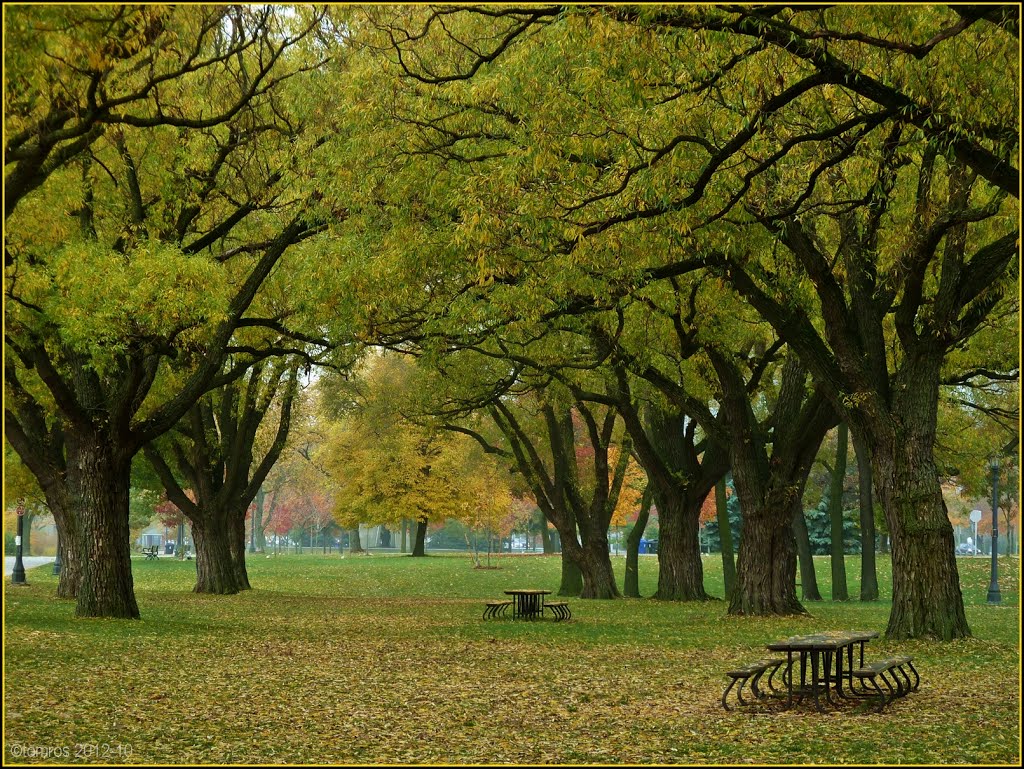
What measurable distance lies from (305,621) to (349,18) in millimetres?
12933

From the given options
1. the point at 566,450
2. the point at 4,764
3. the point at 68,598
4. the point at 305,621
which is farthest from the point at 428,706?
the point at 566,450

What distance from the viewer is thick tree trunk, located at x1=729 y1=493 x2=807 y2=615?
23.3m

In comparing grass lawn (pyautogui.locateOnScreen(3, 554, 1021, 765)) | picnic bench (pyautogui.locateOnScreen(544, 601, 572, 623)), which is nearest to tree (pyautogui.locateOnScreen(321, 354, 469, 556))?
picnic bench (pyautogui.locateOnScreen(544, 601, 572, 623))

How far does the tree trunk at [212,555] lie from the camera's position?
33000mm

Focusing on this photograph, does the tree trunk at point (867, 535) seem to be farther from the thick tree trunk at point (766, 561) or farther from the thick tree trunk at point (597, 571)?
the thick tree trunk at point (766, 561)

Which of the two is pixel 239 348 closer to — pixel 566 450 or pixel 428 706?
pixel 428 706

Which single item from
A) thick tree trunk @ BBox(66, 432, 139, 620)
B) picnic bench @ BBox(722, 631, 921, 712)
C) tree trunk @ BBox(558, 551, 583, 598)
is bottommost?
tree trunk @ BBox(558, 551, 583, 598)

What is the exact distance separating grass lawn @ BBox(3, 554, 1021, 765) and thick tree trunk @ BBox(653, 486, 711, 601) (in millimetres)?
5149

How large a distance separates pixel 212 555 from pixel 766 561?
16.9 metres

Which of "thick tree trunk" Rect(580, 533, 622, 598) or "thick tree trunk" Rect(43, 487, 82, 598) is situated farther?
"thick tree trunk" Rect(580, 533, 622, 598)

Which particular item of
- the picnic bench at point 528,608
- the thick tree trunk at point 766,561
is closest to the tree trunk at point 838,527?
the thick tree trunk at point 766,561

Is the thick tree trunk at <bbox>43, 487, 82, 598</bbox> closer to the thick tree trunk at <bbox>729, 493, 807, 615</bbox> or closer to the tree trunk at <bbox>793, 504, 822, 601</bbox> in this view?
the thick tree trunk at <bbox>729, 493, 807, 615</bbox>

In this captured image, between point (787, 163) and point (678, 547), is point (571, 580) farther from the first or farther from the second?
point (787, 163)

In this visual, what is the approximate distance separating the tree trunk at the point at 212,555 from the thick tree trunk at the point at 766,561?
16.0 metres
